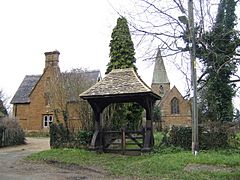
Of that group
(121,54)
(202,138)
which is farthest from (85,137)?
(121,54)

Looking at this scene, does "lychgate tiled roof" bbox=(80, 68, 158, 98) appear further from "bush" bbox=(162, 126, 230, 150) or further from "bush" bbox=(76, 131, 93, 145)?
"bush" bbox=(162, 126, 230, 150)

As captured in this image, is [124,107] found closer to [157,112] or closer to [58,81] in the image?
[58,81]

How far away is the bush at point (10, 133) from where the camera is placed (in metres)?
26.5

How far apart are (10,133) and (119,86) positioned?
44.0 ft

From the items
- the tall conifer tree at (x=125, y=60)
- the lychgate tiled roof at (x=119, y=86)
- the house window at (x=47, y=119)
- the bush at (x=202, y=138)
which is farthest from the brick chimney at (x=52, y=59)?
the bush at (x=202, y=138)

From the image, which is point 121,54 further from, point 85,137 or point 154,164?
point 154,164

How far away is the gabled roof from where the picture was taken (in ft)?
148

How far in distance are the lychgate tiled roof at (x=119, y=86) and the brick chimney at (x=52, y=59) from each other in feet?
77.3

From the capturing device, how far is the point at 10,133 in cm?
2758

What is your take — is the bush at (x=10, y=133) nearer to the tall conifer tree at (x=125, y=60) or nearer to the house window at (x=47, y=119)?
the tall conifer tree at (x=125, y=60)

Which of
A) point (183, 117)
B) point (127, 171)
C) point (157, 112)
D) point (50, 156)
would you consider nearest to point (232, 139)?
point (127, 171)

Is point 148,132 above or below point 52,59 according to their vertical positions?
below

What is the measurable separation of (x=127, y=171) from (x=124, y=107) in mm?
13921

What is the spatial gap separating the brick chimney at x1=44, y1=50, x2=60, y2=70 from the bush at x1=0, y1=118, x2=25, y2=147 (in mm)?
14847
